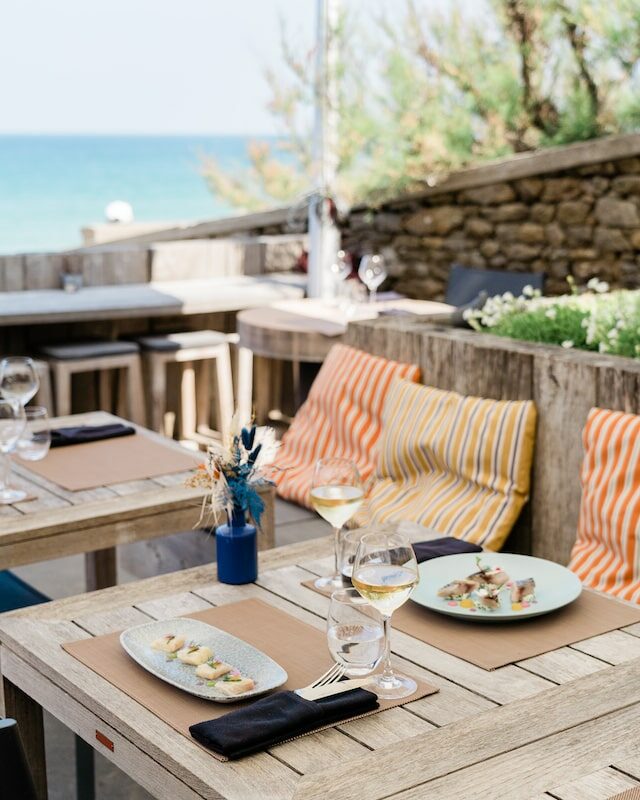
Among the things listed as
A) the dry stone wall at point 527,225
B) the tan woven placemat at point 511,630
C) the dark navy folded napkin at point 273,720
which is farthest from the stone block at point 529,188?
the dark navy folded napkin at point 273,720

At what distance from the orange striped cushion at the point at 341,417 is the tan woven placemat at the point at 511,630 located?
1.89 meters

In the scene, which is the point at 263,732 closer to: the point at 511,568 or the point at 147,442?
the point at 511,568

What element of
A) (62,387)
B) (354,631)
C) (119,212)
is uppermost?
(119,212)

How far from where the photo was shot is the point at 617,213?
22.1ft

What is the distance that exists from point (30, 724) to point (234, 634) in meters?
0.50

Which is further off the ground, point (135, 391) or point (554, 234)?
point (554, 234)

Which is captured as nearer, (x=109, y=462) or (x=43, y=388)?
(x=109, y=462)

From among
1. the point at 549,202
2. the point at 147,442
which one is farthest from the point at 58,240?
the point at 147,442

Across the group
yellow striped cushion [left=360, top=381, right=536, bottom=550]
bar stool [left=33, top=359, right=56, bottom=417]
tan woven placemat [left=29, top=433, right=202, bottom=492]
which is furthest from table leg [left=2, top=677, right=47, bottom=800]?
bar stool [left=33, top=359, right=56, bottom=417]

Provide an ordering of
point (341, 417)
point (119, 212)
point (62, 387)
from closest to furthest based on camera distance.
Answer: point (341, 417), point (62, 387), point (119, 212)

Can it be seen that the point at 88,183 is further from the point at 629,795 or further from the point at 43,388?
the point at 629,795

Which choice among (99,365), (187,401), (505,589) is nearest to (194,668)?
(505,589)

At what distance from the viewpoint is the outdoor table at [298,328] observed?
5.11 m

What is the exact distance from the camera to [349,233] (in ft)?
26.9
